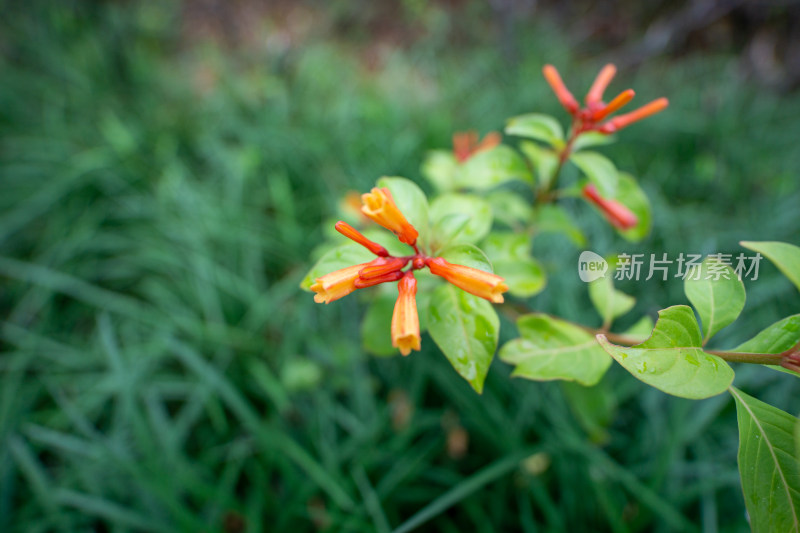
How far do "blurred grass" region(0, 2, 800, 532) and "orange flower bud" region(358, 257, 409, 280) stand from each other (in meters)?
0.77

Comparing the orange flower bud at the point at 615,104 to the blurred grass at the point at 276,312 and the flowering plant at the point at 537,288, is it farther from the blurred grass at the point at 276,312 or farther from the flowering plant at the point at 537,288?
the blurred grass at the point at 276,312

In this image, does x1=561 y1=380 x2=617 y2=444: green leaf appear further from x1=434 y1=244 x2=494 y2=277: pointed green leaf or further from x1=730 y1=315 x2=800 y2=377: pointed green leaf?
x1=434 y1=244 x2=494 y2=277: pointed green leaf

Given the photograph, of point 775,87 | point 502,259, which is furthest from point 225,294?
point 775,87

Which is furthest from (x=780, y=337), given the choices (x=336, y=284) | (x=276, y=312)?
(x=276, y=312)

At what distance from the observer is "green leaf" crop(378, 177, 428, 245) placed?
69 cm

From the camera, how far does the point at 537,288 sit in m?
0.87

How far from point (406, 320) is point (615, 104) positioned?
0.53 metres

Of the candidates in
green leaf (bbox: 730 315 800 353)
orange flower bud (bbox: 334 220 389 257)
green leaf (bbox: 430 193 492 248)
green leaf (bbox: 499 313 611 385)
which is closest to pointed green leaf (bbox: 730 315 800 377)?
green leaf (bbox: 730 315 800 353)

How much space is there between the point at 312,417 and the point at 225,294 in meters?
0.80

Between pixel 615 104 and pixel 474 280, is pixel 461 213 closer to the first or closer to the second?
pixel 474 280

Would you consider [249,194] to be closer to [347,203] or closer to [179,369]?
[179,369]

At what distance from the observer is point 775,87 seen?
3.66 m

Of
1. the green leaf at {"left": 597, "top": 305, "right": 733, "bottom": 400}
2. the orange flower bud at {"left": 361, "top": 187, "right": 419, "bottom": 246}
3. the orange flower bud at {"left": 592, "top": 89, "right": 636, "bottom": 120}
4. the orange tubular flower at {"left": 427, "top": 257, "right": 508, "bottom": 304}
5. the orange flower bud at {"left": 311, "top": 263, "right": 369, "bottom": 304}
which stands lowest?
the green leaf at {"left": 597, "top": 305, "right": 733, "bottom": 400}

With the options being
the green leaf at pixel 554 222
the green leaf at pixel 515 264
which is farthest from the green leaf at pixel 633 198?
the green leaf at pixel 515 264
